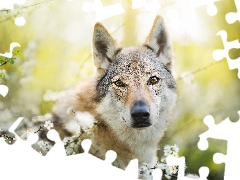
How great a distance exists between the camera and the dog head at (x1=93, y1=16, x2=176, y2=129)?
2.80 meters

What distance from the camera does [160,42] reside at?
292 cm

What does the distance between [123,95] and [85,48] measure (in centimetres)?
41

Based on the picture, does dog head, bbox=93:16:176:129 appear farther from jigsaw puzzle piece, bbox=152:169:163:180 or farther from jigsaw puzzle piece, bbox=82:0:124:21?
jigsaw puzzle piece, bbox=152:169:163:180

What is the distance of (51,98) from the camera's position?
2.94 meters

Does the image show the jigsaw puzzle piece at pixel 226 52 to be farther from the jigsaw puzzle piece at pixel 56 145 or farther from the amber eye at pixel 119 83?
the jigsaw puzzle piece at pixel 56 145

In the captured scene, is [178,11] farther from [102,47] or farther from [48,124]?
[48,124]

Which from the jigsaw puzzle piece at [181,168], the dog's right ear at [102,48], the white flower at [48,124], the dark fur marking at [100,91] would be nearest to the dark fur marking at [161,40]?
the dog's right ear at [102,48]

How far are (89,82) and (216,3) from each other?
100 centimetres

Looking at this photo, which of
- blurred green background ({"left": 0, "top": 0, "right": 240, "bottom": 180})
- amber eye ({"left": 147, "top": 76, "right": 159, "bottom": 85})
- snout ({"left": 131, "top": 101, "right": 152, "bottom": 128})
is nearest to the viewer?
snout ({"left": 131, "top": 101, "right": 152, "bottom": 128})

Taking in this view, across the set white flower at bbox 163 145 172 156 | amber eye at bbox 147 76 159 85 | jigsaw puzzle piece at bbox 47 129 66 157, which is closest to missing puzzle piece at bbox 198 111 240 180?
white flower at bbox 163 145 172 156

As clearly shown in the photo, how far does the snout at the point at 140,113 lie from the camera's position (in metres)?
2.71

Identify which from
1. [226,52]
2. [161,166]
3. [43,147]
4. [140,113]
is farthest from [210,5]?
[43,147]

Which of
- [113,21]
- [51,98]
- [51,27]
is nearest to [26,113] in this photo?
[51,98]

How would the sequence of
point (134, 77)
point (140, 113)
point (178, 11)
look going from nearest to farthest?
1. point (140, 113)
2. point (134, 77)
3. point (178, 11)
